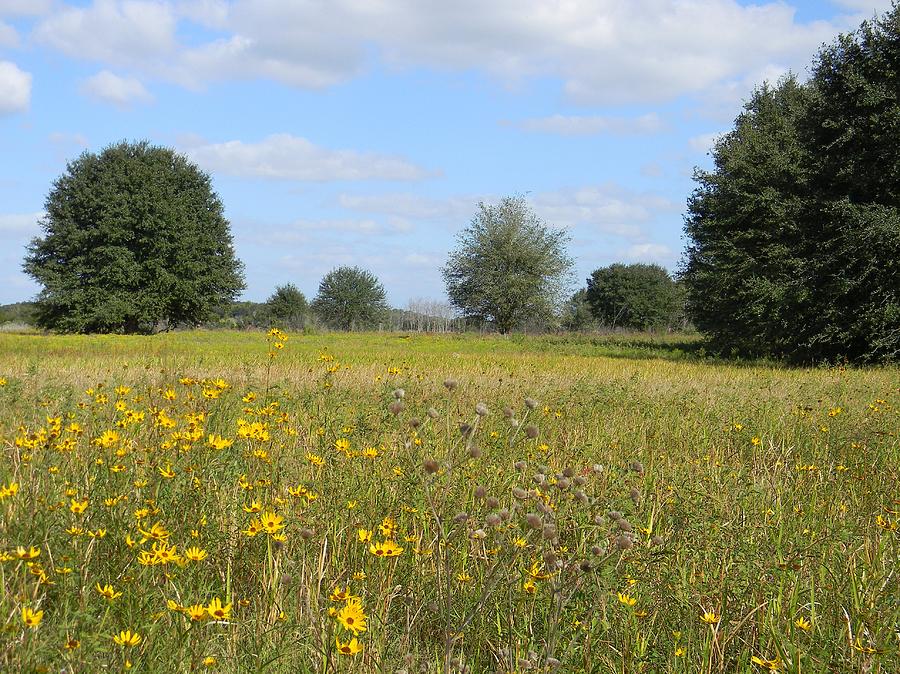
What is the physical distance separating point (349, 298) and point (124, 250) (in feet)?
130

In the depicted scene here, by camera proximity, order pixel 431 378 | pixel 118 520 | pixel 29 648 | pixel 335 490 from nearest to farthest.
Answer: pixel 29 648 → pixel 118 520 → pixel 335 490 → pixel 431 378

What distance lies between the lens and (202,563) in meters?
2.84

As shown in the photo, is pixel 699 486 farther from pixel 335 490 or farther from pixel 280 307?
pixel 280 307

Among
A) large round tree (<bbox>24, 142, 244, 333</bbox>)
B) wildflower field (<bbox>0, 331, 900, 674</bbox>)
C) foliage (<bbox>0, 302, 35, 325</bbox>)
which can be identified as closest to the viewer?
wildflower field (<bbox>0, 331, 900, 674</bbox>)

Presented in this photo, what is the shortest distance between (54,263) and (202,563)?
135 feet

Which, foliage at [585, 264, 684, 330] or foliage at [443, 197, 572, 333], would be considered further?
foliage at [585, 264, 684, 330]

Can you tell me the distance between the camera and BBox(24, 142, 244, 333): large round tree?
37.2 meters

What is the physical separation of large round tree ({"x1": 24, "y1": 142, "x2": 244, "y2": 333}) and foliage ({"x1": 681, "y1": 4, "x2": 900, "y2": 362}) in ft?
92.5

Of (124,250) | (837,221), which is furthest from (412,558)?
(124,250)

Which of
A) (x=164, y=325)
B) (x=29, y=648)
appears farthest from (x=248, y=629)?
(x=164, y=325)

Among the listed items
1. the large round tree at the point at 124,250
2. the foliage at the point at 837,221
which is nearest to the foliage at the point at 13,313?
the large round tree at the point at 124,250

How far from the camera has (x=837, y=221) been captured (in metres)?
18.2

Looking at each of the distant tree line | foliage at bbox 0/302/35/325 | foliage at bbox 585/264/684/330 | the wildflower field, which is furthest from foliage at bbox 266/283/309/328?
the wildflower field

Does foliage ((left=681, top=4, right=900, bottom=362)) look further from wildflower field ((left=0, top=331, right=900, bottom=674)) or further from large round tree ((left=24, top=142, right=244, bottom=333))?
large round tree ((left=24, top=142, right=244, bottom=333))
